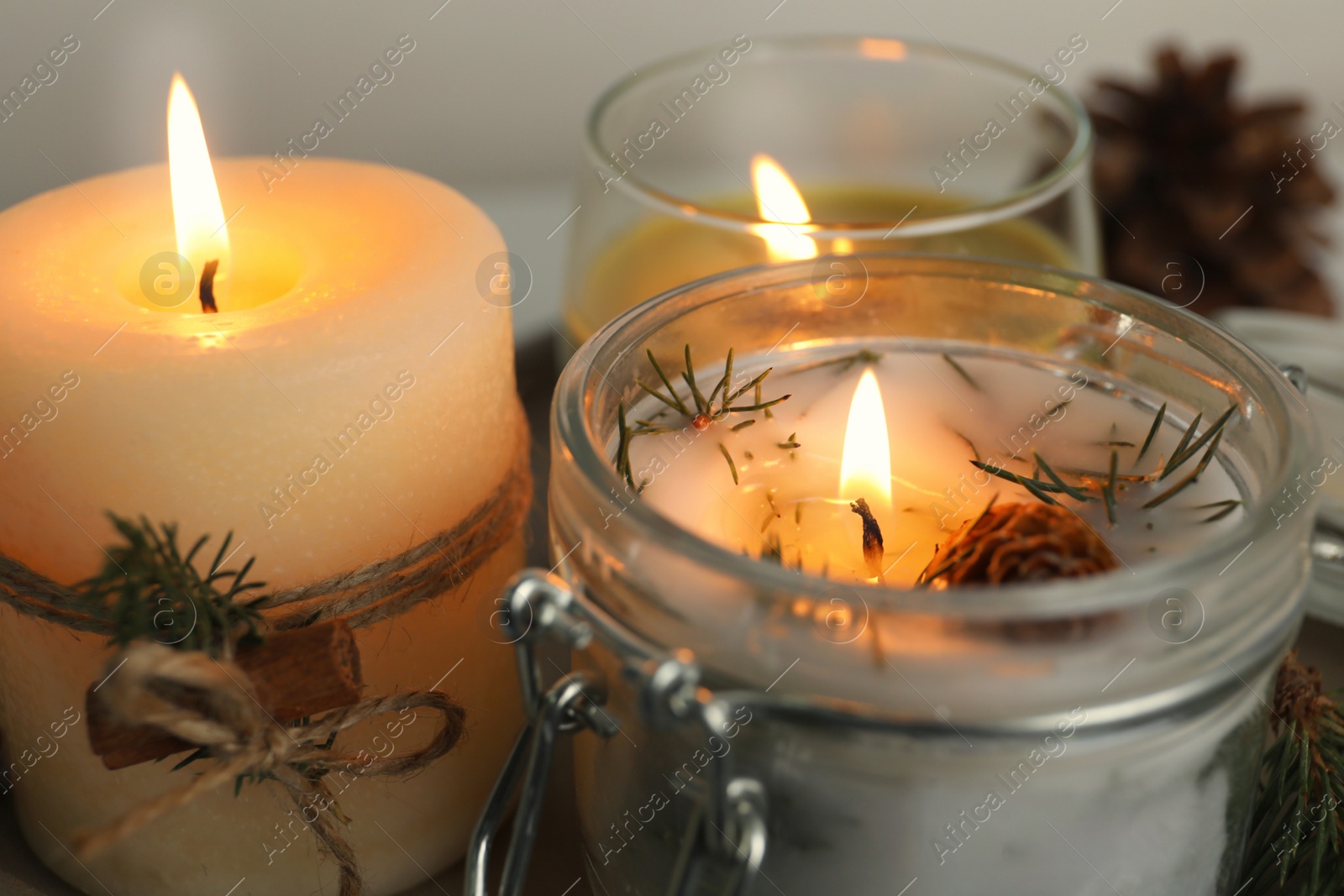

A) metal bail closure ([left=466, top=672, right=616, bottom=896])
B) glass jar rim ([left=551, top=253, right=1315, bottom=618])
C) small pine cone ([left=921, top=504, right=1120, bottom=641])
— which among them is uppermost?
glass jar rim ([left=551, top=253, right=1315, bottom=618])

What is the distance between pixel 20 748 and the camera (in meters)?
0.39

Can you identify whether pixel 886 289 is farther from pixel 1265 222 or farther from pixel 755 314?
pixel 1265 222

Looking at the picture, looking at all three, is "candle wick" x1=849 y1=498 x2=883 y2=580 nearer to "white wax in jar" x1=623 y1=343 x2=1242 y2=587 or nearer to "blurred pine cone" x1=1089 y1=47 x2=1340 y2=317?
"white wax in jar" x1=623 y1=343 x2=1242 y2=587


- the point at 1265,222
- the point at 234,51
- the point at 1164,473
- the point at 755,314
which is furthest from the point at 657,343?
the point at 1265,222

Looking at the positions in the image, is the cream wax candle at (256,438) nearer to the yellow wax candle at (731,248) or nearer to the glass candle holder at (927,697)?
the glass candle holder at (927,697)

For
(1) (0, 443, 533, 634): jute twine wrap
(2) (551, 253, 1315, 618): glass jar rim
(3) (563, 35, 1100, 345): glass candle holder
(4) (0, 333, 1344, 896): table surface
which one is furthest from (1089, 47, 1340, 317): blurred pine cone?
(1) (0, 443, 533, 634): jute twine wrap

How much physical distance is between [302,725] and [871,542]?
162mm

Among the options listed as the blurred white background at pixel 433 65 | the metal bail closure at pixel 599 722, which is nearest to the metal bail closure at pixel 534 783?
the metal bail closure at pixel 599 722

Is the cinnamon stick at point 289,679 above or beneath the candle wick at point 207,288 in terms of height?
beneath

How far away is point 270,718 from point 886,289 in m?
0.22

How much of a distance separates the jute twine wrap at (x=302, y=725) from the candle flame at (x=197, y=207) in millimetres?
109

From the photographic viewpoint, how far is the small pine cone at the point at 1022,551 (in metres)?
0.30

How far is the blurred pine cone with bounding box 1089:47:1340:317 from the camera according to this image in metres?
0.87

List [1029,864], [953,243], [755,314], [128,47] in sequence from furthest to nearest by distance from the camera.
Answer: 1. [128,47]
2. [953,243]
3. [755,314]
4. [1029,864]
